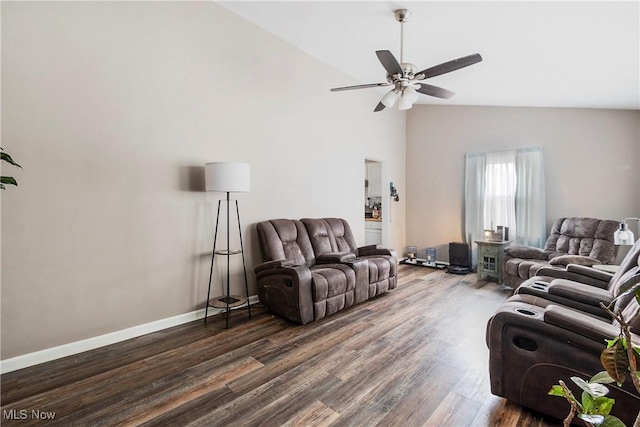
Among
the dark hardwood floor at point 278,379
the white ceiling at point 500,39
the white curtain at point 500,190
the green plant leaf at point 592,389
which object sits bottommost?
the dark hardwood floor at point 278,379

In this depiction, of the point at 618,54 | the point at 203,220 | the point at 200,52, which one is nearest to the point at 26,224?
the point at 203,220

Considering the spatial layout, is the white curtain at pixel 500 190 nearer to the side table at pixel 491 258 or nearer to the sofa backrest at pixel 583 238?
the side table at pixel 491 258

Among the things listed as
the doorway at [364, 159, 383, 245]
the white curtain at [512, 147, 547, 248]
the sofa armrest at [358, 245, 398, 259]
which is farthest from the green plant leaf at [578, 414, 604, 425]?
the doorway at [364, 159, 383, 245]

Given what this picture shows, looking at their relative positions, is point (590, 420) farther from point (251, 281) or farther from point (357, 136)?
point (357, 136)

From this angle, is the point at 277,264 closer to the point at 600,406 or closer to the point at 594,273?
the point at 600,406

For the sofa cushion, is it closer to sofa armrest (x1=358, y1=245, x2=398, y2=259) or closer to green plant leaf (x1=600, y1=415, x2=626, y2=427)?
sofa armrest (x1=358, y1=245, x2=398, y2=259)

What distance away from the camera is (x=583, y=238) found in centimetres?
429

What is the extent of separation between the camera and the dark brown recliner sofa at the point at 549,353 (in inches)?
62.0

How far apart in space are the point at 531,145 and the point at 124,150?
581 centimetres

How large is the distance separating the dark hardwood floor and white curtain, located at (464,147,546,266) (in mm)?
2639

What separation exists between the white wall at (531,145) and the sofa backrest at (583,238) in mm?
445

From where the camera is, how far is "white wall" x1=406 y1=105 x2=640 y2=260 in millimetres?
4488

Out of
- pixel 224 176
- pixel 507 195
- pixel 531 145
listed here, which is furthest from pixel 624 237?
pixel 224 176

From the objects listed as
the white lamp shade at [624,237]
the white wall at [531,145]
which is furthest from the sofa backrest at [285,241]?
the white wall at [531,145]
